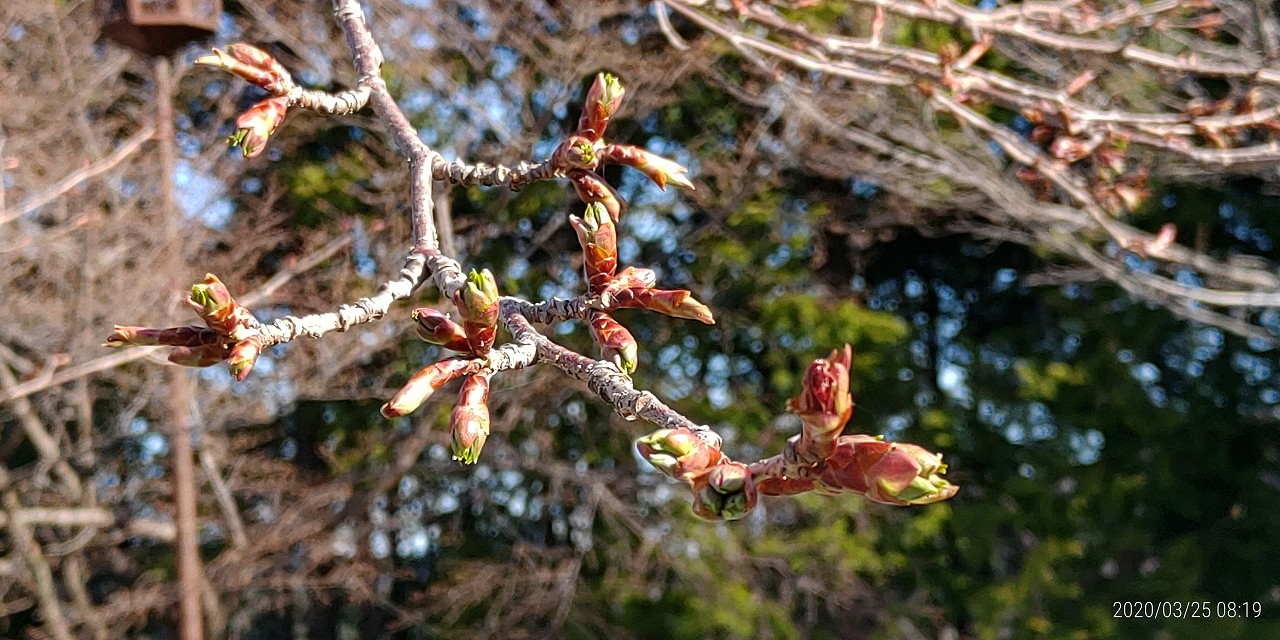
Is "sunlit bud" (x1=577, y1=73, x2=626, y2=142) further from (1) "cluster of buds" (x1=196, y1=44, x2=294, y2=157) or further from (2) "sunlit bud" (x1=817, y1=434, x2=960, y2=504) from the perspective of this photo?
(2) "sunlit bud" (x1=817, y1=434, x2=960, y2=504)

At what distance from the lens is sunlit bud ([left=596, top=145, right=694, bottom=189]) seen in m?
1.09

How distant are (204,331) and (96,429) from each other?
621cm

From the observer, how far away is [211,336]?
0.95 meters

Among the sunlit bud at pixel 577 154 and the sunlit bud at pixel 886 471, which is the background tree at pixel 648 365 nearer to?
the sunlit bud at pixel 577 154

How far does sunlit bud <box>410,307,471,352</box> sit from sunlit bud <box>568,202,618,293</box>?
0.13m

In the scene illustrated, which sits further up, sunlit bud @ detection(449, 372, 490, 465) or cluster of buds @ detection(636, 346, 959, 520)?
cluster of buds @ detection(636, 346, 959, 520)

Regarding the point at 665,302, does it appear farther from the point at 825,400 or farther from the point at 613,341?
the point at 825,400

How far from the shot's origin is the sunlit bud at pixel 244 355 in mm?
903

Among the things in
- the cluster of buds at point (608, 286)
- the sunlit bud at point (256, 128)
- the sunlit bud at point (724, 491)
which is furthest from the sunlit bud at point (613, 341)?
the sunlit bud at point (256, 128)

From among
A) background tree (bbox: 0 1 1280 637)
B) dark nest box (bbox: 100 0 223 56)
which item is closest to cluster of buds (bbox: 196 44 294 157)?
dark nest box (bbox: 100 0 223 56)

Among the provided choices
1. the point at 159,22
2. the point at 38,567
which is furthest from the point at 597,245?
the point at 38,567

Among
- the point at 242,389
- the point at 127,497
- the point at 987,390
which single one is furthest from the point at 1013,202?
the point at 127,497

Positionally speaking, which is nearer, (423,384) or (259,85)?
(423,384)

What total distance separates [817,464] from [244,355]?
1.48ft
